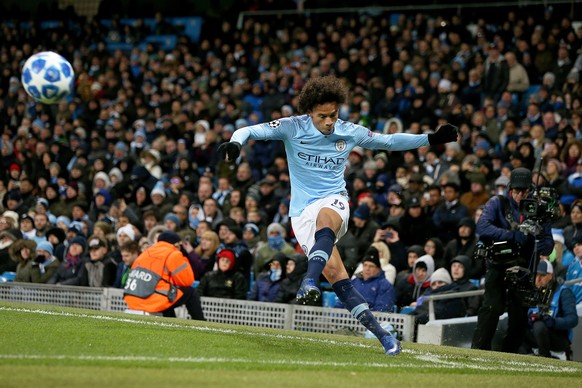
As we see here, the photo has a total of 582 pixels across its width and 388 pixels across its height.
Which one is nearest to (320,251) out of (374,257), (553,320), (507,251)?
(507,251)

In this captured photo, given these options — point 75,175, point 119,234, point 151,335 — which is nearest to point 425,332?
point 151,335

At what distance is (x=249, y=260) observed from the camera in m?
16.1

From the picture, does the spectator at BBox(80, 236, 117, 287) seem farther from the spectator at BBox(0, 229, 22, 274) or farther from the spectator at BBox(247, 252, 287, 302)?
the spectator at BBox(247, 252, 287, 302)

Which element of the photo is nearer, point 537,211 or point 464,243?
point 537,211

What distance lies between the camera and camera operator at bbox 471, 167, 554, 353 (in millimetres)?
11000

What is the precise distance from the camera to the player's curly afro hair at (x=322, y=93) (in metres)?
9.20

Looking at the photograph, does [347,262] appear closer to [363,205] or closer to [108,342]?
[363,205]

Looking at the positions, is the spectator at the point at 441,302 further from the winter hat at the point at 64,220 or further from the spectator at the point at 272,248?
the winter hat at the point at 64,220

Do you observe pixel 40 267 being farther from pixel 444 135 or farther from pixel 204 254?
pixel 444 135

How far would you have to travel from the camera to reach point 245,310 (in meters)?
13.9

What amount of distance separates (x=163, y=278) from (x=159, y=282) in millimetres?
74

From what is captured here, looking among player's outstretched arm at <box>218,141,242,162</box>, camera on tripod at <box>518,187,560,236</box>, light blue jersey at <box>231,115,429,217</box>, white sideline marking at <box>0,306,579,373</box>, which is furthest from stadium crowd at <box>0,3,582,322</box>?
player's outstretched arm at <box>218,141,242,162</box>

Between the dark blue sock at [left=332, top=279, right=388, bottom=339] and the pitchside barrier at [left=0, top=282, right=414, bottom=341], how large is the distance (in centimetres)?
304

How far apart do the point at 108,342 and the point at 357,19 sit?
62.3 feet
